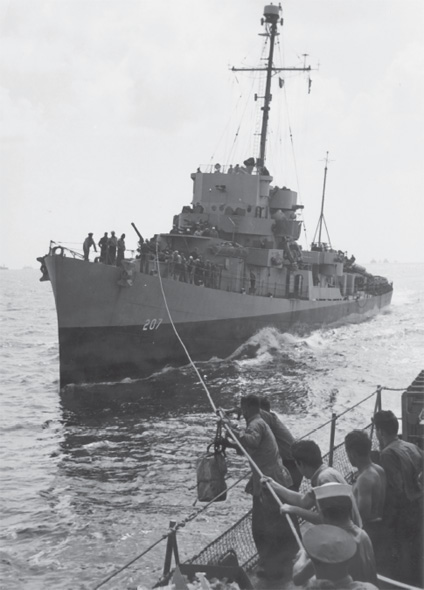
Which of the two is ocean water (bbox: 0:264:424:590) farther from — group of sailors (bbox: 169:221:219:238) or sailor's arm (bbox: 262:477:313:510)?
group of sailors (bbox: 169:221:219:238)

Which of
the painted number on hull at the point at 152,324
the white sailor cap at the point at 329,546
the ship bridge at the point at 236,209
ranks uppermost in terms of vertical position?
the ship bridge at the point at 236,209

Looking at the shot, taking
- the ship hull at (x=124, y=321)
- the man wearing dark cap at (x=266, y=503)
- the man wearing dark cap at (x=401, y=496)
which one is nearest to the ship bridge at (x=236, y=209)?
the ship hull at (x=124, y=321)

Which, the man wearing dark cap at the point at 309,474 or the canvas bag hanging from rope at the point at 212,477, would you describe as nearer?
the man wearing dark cap at the point at 309,474

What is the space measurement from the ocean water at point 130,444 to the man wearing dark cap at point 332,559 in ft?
16.5

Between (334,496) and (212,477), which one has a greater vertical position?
(334,496)

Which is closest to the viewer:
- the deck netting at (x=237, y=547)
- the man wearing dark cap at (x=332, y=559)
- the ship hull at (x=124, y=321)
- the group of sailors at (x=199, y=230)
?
the man wearing dark cap at (x=332, y=559)

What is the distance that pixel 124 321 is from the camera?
19328 mm

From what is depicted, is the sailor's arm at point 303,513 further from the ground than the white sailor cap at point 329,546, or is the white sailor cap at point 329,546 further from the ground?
the white sailor cap at point 329,546

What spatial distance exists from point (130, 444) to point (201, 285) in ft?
30.8

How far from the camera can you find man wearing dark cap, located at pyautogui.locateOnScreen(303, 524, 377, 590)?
2988 mm

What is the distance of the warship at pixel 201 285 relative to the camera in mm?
18859

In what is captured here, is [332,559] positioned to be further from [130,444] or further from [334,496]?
[130,444]

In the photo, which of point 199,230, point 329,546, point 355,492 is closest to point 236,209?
point 199,230

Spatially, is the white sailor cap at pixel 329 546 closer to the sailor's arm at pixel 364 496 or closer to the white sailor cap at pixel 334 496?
the white sailor cap at pixel 334 496
